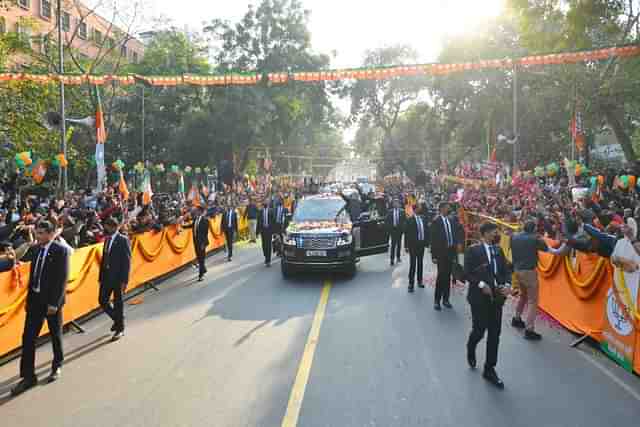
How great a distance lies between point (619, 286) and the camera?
6332 millimetres

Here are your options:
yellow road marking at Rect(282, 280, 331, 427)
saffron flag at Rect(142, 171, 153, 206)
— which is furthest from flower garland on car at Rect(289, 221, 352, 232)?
saffron flag at Rect(142, 171, 153, 206)

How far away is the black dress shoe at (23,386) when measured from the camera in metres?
5.48

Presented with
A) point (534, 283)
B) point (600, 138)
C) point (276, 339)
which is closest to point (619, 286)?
point (534, 283)

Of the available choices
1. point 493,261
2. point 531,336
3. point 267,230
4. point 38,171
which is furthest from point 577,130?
point 38,171

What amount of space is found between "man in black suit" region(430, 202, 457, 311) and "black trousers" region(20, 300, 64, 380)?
5826 millimetres

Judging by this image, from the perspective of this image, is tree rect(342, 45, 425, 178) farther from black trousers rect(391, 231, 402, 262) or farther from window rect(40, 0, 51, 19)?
black trousers rect(391, 231, 402, 262)

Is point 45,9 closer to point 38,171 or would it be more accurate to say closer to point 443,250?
point 38,171

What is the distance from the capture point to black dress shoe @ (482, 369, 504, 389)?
5.50 metres

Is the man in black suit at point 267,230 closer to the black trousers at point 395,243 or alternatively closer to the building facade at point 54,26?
the black trousers at point 395,243

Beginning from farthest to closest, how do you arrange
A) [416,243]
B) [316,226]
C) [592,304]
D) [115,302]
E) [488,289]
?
1. [316,226]
2. [416,243]
3. [115,302]
4. [592,304]
5. [488,289]

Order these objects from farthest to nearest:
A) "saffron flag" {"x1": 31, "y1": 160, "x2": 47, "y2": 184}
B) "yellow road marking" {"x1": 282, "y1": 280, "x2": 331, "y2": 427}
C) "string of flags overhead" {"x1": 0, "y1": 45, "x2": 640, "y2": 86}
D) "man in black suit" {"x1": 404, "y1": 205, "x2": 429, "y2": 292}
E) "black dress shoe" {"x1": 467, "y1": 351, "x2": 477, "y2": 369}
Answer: "string of flags overhead" {"x1": 0, "y1": 45, "x2": 640, "y2": 86}
"saffron flag" {"x1": 31, "y1": 160, "x2": 47, "y2": 184}
"man in black suit" {"x1": 404, "y1": 205, "x2": 429, "y2": 292}
"black dress shoe" {"x1": 467, "y1": 351, "x2": 477, "y2": 369}
"yellow road marking" {"x1": 282, "y1": 280, "x2": 331, "y2": 427}

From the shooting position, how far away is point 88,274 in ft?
28.7

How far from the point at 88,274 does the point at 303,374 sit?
187 inches

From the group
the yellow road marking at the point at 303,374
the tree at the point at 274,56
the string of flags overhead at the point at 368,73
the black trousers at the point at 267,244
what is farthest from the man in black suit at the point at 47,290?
the tree at the point at 274,56
